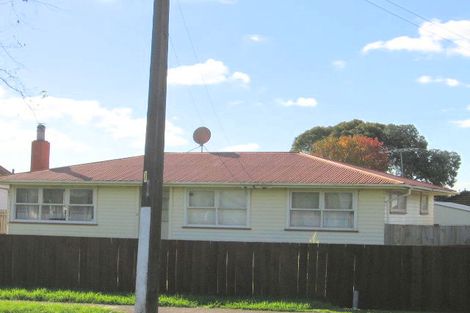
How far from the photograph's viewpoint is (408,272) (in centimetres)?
1261

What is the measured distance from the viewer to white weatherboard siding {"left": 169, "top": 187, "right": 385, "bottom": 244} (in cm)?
1886

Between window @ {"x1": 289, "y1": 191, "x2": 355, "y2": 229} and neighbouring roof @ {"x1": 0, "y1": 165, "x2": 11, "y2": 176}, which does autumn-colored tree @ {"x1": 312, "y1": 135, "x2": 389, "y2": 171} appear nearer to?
neighbouring roof @ {"x1": 0, "y1": 165, "x2": 11, "y2": 176}

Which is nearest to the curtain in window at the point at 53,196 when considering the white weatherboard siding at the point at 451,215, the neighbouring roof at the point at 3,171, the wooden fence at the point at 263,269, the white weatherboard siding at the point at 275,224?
the white weatherboard siding at the point at 275,224

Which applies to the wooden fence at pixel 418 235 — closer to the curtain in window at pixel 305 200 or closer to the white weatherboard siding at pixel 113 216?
the curtain in window at pixel 305 200

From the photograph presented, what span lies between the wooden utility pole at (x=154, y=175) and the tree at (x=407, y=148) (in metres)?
60.5

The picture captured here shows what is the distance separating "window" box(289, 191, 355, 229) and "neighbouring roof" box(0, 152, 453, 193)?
590 mm

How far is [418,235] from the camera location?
19016 millimetres

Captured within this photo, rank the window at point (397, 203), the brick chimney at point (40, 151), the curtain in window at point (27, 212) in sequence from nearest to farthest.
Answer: the window at point (397, 203), the curtain in window at point (27, 212), the brick chimney at point (40, 151)

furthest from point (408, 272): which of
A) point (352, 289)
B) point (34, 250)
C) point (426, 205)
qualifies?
point (426, 205)

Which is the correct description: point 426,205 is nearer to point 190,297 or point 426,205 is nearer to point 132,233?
point 132,233

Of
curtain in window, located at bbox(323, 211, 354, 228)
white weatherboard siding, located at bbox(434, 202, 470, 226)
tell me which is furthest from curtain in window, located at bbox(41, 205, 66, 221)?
white weatherboard siding, located at bbox(434, 202, 470, 226)

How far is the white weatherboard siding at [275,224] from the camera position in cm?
1886

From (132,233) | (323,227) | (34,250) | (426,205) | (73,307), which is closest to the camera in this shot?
(73,307)

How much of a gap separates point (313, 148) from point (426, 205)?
4091 cm
